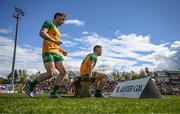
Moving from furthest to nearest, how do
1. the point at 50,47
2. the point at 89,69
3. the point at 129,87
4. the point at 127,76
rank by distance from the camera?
the point at 127,76
the point at 129,87
the point at 89,69
the point at 50,47

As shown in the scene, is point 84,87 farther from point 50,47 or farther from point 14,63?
point 14,63

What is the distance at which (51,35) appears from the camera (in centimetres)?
980

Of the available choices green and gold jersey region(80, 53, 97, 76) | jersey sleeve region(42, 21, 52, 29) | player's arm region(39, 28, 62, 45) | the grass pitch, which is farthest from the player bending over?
the grass pitch

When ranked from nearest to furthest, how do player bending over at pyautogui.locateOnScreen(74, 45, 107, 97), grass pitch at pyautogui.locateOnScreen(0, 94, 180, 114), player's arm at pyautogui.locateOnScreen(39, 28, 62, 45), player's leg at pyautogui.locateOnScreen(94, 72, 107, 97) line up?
grass pitch at pyautogui.locateOnScreen(0, 94, 180, 114)
player's arm at pyautogui.locateOnScreen(39, 28, 62, 45)
player bending over at pyautogui.locateOnScreen(74, 45, 107, 97)
player's leg at pyautogui.locateOnScreen(94, 72, 107, 97)

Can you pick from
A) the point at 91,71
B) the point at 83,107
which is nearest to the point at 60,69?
the point at 91,71

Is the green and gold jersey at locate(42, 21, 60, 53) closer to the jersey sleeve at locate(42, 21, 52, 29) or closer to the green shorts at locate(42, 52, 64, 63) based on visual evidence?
the jersey sleeve at locate(42, 21, 52, 29)

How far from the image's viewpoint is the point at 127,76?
136 m

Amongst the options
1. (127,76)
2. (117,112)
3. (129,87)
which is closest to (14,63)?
(129,87)

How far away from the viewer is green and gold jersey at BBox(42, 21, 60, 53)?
952 cm

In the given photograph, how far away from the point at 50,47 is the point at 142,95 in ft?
13.9

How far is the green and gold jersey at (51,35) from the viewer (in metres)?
9.52

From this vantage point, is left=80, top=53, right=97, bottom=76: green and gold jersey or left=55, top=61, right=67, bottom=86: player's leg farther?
left=80, top=53, right=97, bottom=76: green and gold jersey

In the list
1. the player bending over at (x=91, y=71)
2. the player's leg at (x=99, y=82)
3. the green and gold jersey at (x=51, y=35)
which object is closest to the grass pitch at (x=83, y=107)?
the green and gold jersey at (x=51, y=35)

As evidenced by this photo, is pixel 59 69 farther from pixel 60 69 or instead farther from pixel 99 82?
pixel 99 82
